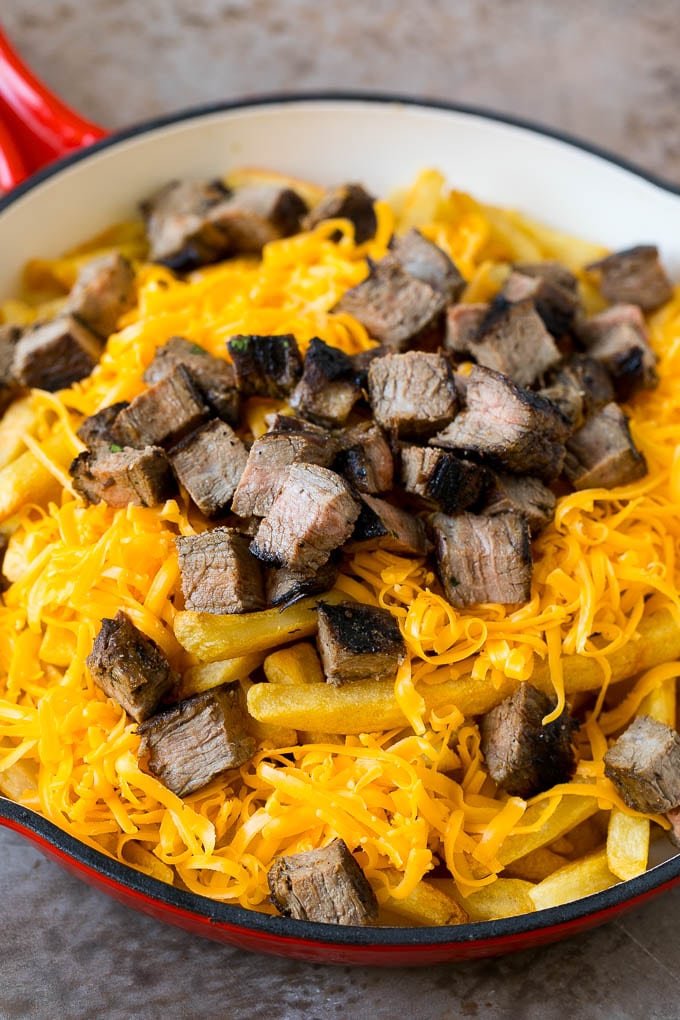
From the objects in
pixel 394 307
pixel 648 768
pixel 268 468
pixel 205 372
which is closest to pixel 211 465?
pixel 268 468

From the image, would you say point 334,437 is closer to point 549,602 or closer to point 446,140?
point 549,602

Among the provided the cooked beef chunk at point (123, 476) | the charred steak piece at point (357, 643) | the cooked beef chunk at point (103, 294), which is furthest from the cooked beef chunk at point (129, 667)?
the cooked beef chunk at point (103, 294)

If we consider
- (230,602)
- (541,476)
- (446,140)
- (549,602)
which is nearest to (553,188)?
(446,140)

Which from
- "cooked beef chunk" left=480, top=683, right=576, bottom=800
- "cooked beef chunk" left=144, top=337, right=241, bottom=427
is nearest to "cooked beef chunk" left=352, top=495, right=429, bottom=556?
"cooked beef chunk" left=480, top=683, right=576, bottom=800

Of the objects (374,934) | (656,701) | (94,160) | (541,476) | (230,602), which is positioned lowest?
(656,701)

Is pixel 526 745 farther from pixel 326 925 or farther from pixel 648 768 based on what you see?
pixel 326 925

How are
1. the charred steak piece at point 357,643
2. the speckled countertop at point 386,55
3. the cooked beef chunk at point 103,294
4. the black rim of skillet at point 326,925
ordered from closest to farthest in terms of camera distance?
the black rim of skillet at point 326,925
the charred steak piece at point 357,643
the cooked beef chunk at point 103,294
the speckled countertop at point 386,55

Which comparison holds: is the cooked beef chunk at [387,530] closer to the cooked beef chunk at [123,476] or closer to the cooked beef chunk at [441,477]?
the cooked beef chunk at [441,477]
